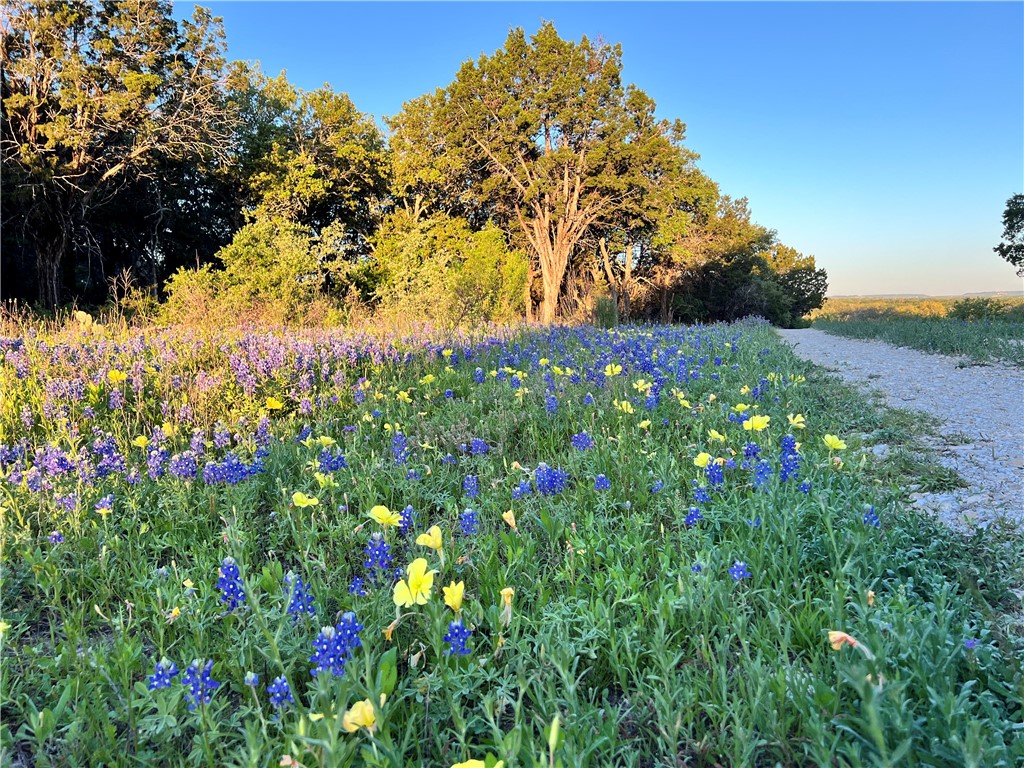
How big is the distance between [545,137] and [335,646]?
21.8 m

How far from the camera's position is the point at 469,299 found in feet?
40.9

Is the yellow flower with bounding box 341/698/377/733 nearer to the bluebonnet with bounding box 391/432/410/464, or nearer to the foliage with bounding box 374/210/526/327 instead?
the bluebonnet with bounding box 391/432/410/464

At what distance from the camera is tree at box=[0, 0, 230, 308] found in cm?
1338

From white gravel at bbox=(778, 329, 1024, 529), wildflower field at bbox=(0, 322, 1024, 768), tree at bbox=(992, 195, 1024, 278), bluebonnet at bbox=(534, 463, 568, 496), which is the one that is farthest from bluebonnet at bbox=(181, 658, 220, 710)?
tree at bbox=(992, 195, 1024, 278)

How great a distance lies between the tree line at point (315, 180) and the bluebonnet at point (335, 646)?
9133mm

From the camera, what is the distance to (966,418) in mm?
3988

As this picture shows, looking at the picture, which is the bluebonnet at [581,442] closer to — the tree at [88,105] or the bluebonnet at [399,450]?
the bluebonnet at [399,450]

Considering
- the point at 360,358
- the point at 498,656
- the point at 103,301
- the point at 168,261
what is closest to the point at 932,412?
the point at 498,656

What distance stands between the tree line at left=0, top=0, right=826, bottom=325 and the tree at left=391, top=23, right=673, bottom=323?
0.25ft

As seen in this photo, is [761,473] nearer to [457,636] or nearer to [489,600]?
[489,600]

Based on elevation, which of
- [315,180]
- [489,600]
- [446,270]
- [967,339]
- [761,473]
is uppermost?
[315,180]

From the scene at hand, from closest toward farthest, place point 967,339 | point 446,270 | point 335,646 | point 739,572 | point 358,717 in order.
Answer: point 358,717 → point 335,646 → point 739,572 → point 967,339 → point 446,270

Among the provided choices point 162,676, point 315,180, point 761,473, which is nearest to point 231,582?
point 162,676

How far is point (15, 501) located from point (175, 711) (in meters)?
1.56
